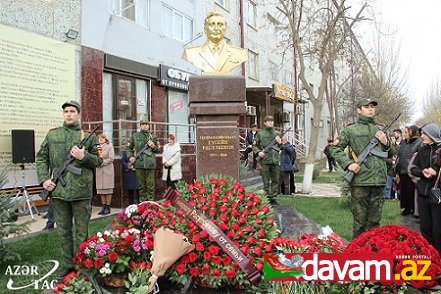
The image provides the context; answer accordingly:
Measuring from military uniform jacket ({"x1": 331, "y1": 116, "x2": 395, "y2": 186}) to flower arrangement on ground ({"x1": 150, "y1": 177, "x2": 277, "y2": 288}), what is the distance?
152 cm

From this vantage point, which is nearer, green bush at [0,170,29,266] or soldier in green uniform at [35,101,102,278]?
soldier in green uniform at [35,101,102,278]

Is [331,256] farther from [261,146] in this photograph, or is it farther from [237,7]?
[237,7]

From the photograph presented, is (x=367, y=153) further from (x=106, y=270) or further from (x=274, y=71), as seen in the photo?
(x=274, y=71)

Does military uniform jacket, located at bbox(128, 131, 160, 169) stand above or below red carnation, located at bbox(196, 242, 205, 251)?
above

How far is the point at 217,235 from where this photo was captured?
4.31 meters

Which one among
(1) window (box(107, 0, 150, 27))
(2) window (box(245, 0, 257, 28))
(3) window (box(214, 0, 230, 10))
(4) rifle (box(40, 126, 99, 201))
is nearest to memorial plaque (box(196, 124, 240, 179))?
(4) rifle (box(40, 126, 99, 201))

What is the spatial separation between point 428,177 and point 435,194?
295 mm

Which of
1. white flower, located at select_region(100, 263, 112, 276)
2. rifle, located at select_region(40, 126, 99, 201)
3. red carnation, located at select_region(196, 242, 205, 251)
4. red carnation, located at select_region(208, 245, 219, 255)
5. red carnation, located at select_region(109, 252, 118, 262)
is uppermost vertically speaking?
rifle, located at select_region(40, 126, 99, 201)

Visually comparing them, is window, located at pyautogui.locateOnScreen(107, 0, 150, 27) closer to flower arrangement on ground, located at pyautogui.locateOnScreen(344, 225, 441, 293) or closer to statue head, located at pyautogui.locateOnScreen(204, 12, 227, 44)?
statue head, located at pyautogui.locateOnScreen(204, 12, 227, 44)

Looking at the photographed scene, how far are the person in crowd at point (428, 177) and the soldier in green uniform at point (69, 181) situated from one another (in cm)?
412

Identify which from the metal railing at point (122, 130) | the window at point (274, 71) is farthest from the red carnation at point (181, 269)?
the window at point (274, 71)

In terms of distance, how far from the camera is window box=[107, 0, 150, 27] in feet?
44.1

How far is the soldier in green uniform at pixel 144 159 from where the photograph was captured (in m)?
10.1

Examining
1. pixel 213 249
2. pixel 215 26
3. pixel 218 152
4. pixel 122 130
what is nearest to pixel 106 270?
pixel 213 249
